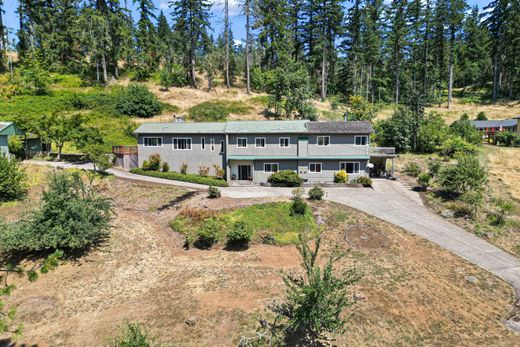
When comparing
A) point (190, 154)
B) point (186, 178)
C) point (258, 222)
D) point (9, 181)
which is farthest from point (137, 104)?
point (258, 222)

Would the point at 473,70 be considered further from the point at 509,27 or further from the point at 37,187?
the point at 37,187

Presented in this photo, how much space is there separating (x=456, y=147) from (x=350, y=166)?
51.9ft

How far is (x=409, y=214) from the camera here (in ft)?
84.8

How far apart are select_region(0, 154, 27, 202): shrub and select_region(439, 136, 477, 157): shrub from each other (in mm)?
45840

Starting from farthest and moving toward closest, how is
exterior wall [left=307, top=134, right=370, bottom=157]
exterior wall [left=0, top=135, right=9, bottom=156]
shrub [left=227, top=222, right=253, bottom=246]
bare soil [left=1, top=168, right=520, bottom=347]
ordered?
exterior wall [left=307, top=134, right=370, bottom=157] → exterior wall [left=0, top=135, right=9, bottom=156] → shrub [left=227, top=222, right=253, bottom=246] → bare soil [left=1, top=168, right=520, bottom=347]

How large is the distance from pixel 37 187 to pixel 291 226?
79.3 ft

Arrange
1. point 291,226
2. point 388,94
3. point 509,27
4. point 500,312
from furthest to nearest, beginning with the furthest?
point 388,94
point 509,27
point 291,226
point 500,312

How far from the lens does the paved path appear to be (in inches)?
762

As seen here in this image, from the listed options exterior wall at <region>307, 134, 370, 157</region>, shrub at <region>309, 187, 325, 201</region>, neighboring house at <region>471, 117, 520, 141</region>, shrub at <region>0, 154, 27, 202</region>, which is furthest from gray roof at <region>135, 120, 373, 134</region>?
neighboring house at <region>471, 117, 520, 141</region>

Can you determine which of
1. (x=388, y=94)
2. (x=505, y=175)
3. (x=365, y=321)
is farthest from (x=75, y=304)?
(x=388, y=94)

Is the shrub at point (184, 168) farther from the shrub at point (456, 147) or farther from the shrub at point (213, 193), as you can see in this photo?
the shrub at point (456, 147)

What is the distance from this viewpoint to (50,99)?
51094 millimetres

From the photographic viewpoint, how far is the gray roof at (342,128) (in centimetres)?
3350

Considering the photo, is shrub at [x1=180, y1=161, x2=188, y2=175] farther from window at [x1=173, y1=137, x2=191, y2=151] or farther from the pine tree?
the pine tree
